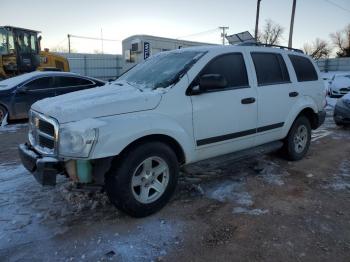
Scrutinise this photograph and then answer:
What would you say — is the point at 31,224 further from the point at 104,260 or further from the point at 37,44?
the point at 37,44

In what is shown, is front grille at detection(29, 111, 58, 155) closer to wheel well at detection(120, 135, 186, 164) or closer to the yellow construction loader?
wheel well at detection(120, 135, 186, 164)

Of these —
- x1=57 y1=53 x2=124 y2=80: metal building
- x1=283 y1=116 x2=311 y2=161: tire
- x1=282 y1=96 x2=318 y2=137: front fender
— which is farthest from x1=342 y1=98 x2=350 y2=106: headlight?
x1=57 y1=53 x2=124 y2=80: metal building

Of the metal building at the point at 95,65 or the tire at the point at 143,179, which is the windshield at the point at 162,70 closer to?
the tire at the point at 143,179

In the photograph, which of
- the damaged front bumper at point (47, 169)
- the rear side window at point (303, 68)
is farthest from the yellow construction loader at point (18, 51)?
the damaged front bumper at point (47, 169)

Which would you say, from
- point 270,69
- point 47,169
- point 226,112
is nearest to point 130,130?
point 47,169

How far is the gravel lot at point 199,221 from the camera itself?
337 cm

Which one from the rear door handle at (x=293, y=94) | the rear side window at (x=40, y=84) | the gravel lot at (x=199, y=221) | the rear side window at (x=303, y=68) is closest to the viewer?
the gravel lot at (x=199, y=221)

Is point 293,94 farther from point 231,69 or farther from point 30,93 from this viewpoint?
point 30,93

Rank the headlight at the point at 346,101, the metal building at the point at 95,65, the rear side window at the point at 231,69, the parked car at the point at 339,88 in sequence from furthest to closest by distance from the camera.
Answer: the metal building at the point at 95,65 → the parked car at the point at 339,88 → the headlight at the point at 346,101 → the rear side window at the point at 231,69

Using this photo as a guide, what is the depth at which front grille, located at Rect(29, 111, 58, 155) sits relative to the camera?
3762 mm

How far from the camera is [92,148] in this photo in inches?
138

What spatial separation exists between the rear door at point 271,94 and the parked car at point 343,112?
4.53m

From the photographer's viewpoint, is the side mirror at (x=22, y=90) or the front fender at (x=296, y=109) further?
the side mirror at (x=22, y=90)

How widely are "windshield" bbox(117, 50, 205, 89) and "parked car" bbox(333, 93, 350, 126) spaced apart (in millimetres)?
6350
